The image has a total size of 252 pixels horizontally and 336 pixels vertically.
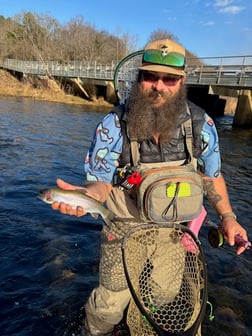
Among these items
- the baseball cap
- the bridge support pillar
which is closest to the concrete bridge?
the bridge support pillar

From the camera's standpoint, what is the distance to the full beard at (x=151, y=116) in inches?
125

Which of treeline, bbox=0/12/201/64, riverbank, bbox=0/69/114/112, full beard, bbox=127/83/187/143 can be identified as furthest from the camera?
treeline, bbox=0/12/201/64

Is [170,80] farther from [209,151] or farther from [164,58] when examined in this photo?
[209,151]

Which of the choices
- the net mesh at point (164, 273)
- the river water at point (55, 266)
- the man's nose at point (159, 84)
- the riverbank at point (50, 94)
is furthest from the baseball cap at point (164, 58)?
the riverbank at point (50, 94)

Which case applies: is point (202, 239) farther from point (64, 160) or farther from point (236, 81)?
point (236, 81)

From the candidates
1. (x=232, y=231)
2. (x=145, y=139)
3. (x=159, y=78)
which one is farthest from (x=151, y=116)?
(x=232, y=231)

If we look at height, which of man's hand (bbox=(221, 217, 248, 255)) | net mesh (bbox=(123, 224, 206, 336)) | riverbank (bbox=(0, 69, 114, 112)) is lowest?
riverbank (bbox=(0, 69, 114, 112))

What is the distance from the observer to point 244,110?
92.0ft

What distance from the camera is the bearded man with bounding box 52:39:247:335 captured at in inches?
127

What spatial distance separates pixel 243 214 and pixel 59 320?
561cm

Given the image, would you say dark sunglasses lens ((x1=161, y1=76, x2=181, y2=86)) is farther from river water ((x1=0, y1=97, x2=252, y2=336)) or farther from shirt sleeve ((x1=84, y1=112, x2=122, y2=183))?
river water ((x1=0, y1=97, x2=252, y2=336))

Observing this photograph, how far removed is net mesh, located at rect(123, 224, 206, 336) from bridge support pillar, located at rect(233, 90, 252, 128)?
2633cm

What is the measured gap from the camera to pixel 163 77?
3.25m

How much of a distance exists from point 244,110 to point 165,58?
26769mm
